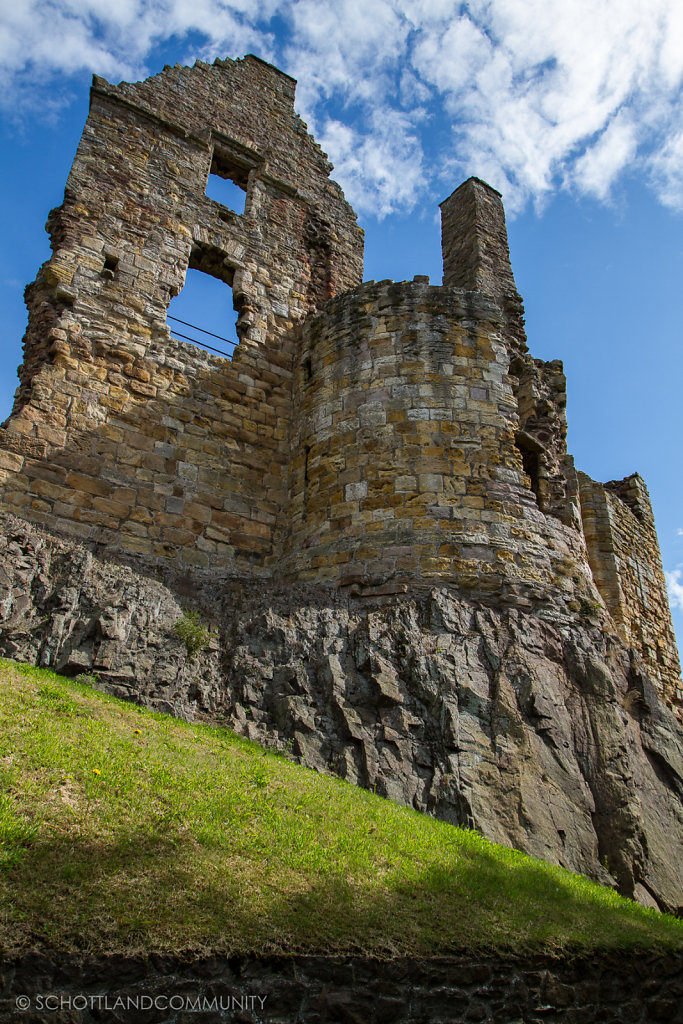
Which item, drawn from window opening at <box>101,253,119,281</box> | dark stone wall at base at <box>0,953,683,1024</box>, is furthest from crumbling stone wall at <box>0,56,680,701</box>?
dark stone wall at base at <box>0,953,683,1024</box>

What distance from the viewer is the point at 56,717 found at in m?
5.71

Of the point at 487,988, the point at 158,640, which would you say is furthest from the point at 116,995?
the point at 158,640

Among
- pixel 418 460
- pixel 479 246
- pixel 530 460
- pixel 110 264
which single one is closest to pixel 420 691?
pixel 418 460

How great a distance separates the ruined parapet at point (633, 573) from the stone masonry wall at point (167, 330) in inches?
238

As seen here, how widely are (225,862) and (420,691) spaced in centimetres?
365

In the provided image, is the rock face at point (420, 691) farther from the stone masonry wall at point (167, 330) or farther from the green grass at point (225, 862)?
the stone masonry wall at point (167, 330)

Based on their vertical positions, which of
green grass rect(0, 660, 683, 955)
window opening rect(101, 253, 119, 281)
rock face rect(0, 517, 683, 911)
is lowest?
green grass rect(0, 660, 683, 955)

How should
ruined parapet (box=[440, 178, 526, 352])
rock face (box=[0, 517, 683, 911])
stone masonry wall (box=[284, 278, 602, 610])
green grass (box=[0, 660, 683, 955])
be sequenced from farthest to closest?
ruined parapet (box=[440, 178, 526, 352]) → stone masonry wall (box=[284, 278, 602, 610]) → rock face (box=[0, 517, 683, 911]) → green grass (box=[0, 660, 683, 955])

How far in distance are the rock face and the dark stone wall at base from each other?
1667 mm

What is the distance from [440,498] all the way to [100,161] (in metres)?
7.90

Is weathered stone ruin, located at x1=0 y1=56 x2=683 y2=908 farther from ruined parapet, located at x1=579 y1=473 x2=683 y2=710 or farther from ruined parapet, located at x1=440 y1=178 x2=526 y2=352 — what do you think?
ruined parapet, located at x1=440 y1=178 x2=526 y2=352

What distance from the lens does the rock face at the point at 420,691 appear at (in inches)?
272

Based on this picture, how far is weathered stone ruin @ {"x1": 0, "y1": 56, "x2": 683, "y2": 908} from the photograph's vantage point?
7.28 metres

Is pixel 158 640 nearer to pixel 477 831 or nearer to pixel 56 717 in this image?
pixel 56 717
